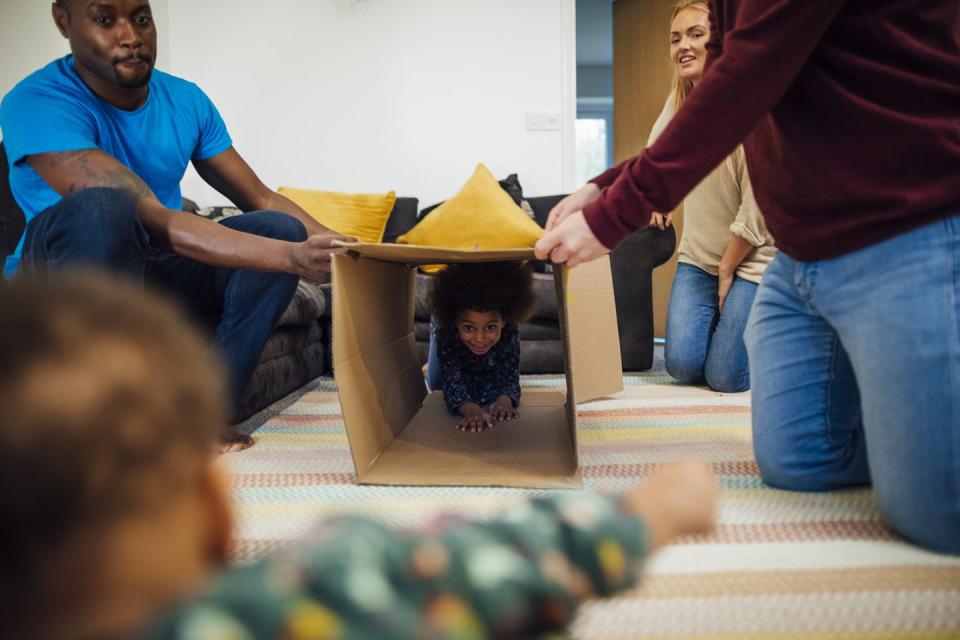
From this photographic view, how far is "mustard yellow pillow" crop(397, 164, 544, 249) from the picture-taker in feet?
8.16

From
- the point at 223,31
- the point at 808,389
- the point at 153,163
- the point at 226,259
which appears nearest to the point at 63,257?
the point at 226,259

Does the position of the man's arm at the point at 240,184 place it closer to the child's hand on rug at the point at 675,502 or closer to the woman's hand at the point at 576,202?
the woman's hand at the point at 576,202

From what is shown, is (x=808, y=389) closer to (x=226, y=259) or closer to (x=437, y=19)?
(x=226, y=259)

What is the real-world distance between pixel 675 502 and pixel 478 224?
2.13 m

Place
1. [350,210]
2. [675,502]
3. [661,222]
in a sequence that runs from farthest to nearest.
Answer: [350,210], [661,222], [675,502]

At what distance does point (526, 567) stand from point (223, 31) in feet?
11.5

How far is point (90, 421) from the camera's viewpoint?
0.26 m

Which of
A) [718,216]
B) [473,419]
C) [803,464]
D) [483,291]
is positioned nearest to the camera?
[803,464]

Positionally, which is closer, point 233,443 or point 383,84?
point 233,443

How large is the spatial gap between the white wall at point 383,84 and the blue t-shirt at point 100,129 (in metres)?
1.73

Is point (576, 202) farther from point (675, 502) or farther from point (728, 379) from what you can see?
point (728, 379)

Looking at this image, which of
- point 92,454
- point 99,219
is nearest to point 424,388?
point 99,219

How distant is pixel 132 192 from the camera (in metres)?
1.21

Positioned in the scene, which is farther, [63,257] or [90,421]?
[63,257]
